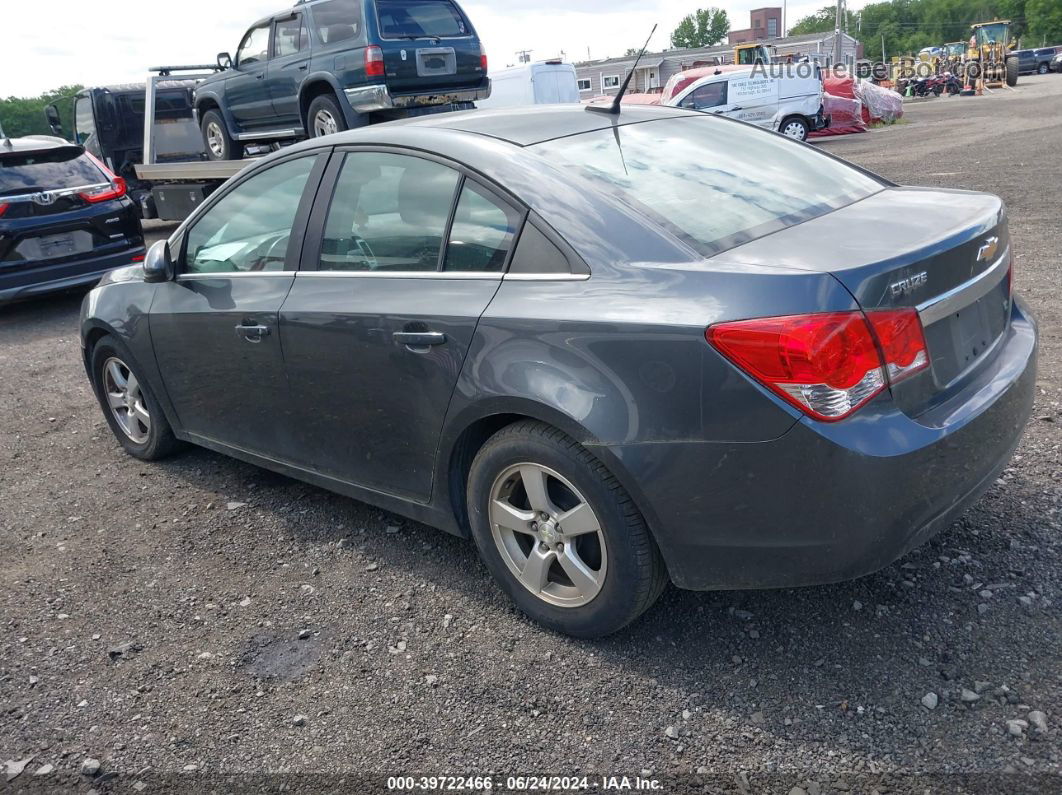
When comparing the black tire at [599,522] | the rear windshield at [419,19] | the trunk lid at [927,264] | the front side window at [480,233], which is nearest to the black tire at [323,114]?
the rear windshield at [419,19]

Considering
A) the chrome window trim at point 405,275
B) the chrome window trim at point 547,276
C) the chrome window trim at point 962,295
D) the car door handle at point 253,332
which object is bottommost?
the car door handle at point 253,332

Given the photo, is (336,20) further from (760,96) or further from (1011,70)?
(1011,70)

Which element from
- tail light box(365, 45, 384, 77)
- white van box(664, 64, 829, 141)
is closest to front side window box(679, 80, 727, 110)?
white van box(664, 64, 829, 141)

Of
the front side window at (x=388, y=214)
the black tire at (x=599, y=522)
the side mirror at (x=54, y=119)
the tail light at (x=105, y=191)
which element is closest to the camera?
the black tire at (x=599, y=522)

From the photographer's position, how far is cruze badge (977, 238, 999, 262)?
282cm

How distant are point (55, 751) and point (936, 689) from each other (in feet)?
8.55

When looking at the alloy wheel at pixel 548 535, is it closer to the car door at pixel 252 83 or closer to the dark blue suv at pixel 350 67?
the dark blue suv at pixel 350 67

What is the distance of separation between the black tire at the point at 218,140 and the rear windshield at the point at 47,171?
2515 millimetres

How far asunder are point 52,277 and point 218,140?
4.11 m

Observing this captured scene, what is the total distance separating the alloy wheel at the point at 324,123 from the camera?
10320 millimetres

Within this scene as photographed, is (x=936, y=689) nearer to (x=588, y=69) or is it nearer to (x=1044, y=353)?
(x=1044, y=353)

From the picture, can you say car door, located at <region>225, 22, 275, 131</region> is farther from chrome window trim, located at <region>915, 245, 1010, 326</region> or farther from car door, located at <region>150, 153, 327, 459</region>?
chrome window trim, located at <region>915, 245, 1010, 326</region>

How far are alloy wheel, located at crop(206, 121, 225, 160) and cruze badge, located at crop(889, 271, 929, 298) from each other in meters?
11.3

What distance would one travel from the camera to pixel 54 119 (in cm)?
1539
